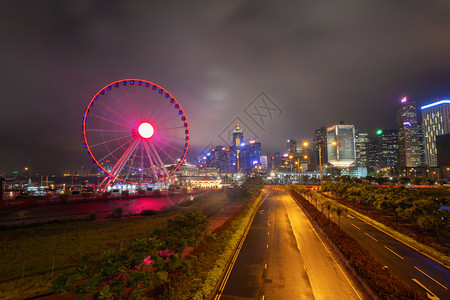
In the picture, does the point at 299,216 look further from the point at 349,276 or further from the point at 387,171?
the point at 387,171

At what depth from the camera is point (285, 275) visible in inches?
577

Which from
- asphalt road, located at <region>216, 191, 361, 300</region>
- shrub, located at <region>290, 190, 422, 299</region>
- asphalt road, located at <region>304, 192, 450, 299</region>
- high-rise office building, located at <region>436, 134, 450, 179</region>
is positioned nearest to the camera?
shrub, located at <region>290, 190, 422, 299</region>

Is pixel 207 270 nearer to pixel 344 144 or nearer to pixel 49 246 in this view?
pixel 49 246

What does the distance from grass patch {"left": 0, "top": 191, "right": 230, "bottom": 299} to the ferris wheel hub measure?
17.8m

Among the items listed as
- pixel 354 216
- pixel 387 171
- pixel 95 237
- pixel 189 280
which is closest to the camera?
pixel 189 280

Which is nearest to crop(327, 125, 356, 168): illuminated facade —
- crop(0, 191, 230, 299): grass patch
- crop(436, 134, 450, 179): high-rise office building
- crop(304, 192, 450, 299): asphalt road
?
crop(436, 134, 450, 179): high-rise office building

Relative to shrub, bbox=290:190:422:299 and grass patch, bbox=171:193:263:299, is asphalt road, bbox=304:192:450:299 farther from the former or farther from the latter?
grass patch, bbox=171:193:263:299

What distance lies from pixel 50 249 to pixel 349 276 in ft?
82.4

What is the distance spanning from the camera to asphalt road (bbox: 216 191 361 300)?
12531 mm

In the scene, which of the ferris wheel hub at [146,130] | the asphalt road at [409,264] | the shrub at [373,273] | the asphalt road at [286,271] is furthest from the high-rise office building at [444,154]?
the ferris wheel hub at [146,130]

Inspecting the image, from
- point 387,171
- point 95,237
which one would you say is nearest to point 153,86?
point 95,237

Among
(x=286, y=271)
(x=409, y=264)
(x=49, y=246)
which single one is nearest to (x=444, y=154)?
(x=409, y=264)

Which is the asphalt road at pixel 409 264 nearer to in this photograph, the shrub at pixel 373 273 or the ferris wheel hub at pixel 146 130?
the shrub at pixel 373 273

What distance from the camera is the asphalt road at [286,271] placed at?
1253 centimetres
